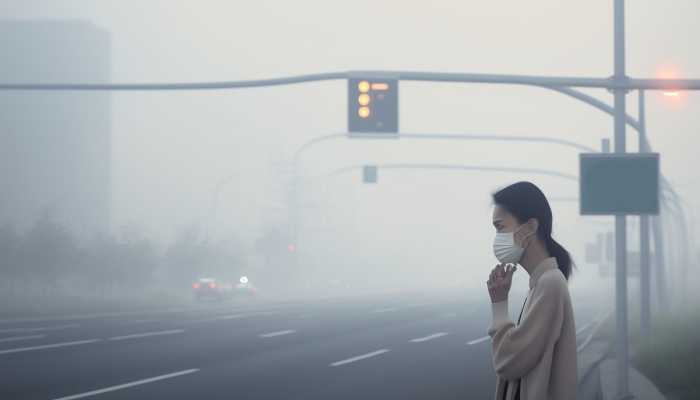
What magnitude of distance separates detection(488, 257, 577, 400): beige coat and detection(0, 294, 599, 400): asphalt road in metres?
9.22

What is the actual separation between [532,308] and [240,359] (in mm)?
14581

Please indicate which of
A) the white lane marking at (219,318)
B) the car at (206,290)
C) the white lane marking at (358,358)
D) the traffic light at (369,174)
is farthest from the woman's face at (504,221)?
the car at (206,290)

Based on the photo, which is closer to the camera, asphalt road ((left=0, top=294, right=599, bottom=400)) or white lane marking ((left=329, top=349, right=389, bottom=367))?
asphalt road ((left=0, top=294, right=599, bottom=400))

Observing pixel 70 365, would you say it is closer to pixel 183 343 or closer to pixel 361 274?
pixel 183 343

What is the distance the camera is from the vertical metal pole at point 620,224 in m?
13.1

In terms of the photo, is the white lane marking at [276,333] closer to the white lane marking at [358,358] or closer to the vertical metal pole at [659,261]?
the white lane marking at [358,358]

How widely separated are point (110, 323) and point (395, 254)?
125m

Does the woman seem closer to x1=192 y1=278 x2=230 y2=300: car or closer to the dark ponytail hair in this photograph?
the dark ponytail hair

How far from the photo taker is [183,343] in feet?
67.9

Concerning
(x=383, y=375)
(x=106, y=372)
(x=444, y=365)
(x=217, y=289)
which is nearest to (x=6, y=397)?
(x=106, y=372)

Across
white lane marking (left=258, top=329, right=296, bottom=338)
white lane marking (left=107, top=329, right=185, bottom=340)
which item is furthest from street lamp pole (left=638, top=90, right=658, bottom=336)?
white lane marking (left=107, top=329, right=185, bottom=340)

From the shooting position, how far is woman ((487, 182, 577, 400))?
11.5 feet

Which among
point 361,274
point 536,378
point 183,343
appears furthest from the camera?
point 361,274

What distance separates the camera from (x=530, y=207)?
3709 mm
